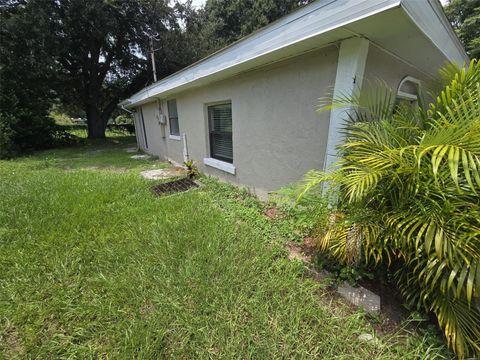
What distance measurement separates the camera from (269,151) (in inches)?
138

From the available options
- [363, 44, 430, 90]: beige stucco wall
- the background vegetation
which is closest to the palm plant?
[363, 44, 430, 90]: beige stucco wall

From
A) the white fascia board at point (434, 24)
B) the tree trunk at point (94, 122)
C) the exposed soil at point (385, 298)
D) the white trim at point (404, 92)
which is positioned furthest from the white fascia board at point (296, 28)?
the tree trunk at point (94, 122)

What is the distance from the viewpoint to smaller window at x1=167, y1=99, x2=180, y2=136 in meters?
6.81

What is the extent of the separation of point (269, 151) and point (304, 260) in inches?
71.9

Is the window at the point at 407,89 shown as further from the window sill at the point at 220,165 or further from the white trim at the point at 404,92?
the window sill at the point at 220,165

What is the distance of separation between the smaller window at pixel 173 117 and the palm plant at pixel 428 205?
233 inches

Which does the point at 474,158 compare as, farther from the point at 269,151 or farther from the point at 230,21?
the point at 230,21

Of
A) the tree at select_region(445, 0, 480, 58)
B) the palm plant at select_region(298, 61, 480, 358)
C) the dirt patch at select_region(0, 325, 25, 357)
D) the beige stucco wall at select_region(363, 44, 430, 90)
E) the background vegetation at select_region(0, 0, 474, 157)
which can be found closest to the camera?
the palm plant at select_region(298, 61, 480, 358)

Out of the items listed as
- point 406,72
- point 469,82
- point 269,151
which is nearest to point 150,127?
point 269,151

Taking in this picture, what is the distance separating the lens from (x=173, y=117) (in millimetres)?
7047

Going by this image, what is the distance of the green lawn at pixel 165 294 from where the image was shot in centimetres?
146

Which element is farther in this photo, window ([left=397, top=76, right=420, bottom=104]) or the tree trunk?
the tree trunk

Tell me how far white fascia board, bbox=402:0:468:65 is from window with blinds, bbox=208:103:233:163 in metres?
3.02

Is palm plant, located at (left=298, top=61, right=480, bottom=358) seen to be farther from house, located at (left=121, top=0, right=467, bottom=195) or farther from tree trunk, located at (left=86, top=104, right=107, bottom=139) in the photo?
tree trunk, located at (left=86, top=104, right=107, bottom=139)
